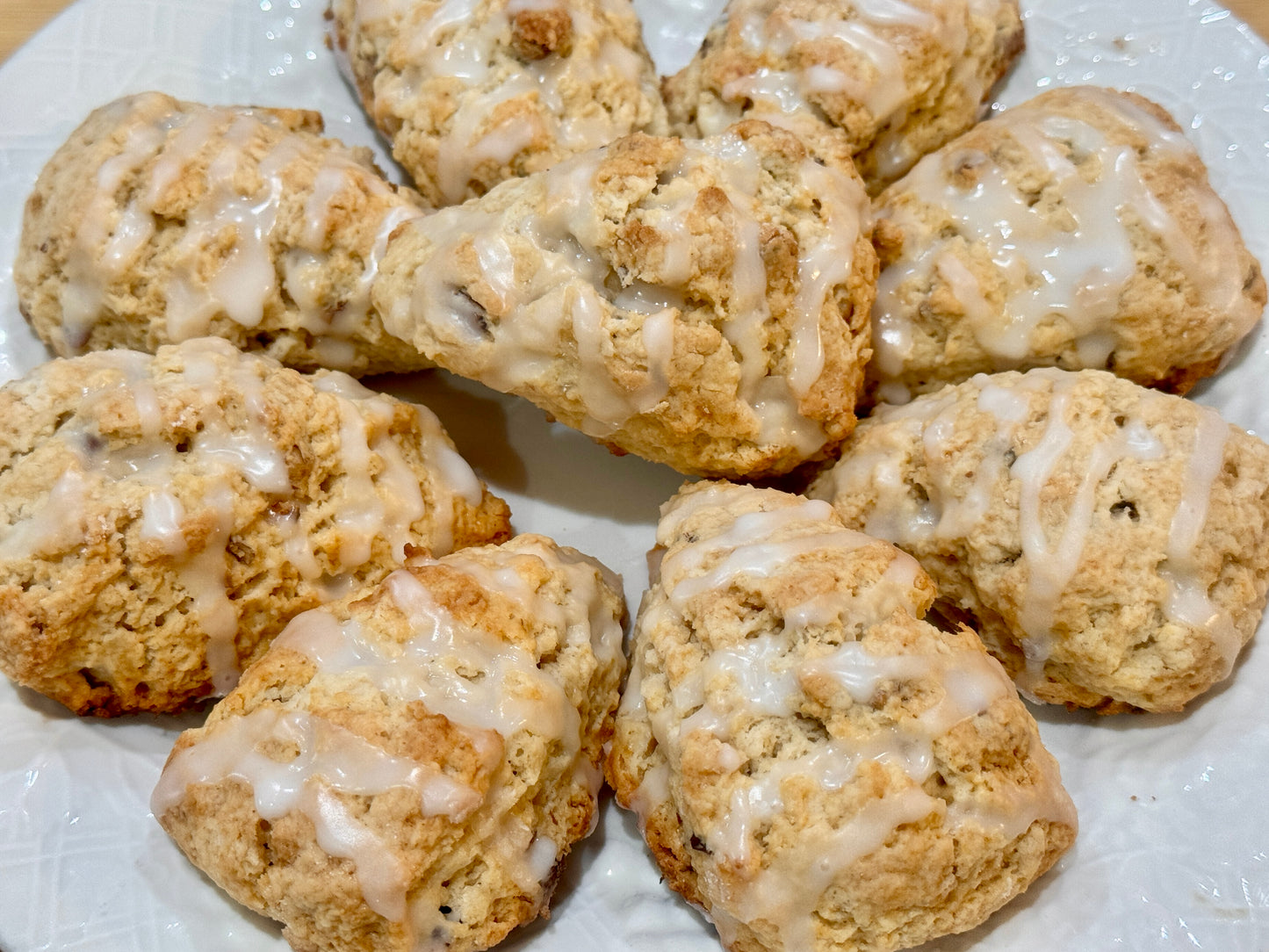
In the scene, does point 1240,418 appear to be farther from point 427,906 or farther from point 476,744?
point 427,906

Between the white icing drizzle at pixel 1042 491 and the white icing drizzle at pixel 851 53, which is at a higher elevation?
the white icing drizzle at pixel 851 53

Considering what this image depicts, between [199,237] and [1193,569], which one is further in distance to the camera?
[199,237]

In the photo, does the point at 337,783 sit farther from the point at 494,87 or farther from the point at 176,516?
the point at 494,87

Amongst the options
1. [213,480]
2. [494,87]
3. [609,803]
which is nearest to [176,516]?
[213,480]

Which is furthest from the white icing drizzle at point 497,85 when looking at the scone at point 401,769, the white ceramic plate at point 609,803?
the scone at point 401,769

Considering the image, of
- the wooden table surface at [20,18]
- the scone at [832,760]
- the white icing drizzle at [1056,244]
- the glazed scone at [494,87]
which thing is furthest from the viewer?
the wooden table surface at [20,18]

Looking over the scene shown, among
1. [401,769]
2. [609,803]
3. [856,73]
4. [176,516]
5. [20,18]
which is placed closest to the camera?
[401,769]

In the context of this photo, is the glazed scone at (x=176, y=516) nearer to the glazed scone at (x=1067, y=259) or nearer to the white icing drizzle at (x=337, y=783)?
the white icing drizzle at (x=337, y=783)

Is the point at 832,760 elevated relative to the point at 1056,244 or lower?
lower
